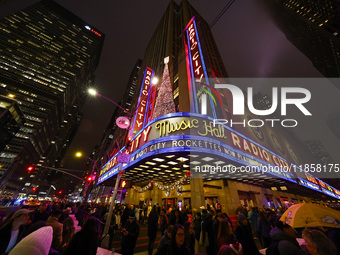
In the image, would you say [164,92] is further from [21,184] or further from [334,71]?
[21,184]

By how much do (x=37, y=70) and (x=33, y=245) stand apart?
156872mm

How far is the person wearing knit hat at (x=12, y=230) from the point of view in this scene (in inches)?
139

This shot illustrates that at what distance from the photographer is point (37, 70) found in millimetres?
110500

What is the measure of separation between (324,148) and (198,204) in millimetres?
233578

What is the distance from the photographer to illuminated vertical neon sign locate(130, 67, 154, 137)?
20.3 m

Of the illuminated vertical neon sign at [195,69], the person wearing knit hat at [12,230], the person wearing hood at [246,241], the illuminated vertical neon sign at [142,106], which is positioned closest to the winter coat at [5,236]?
the person wearing knit hat at [12,230]

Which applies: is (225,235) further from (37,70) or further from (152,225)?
(37,70)

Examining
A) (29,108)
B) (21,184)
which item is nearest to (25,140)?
(29,108)

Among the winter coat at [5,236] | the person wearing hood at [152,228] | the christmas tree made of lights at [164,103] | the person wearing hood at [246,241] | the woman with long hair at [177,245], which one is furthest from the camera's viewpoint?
the christmas tree made of lights at [164,103]

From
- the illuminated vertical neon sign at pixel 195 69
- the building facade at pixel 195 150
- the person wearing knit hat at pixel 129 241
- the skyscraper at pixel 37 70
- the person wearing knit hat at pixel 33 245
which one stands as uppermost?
the skyscraper at pixel 37 70

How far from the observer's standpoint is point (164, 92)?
60.8 ft

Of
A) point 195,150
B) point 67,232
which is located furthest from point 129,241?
point 195,150

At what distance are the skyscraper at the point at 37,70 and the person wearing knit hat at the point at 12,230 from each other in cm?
9787

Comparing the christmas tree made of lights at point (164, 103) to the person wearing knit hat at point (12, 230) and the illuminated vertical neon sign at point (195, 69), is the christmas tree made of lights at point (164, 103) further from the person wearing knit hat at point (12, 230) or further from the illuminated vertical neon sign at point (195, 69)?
the person wearing knit hat at point (12, 230)
